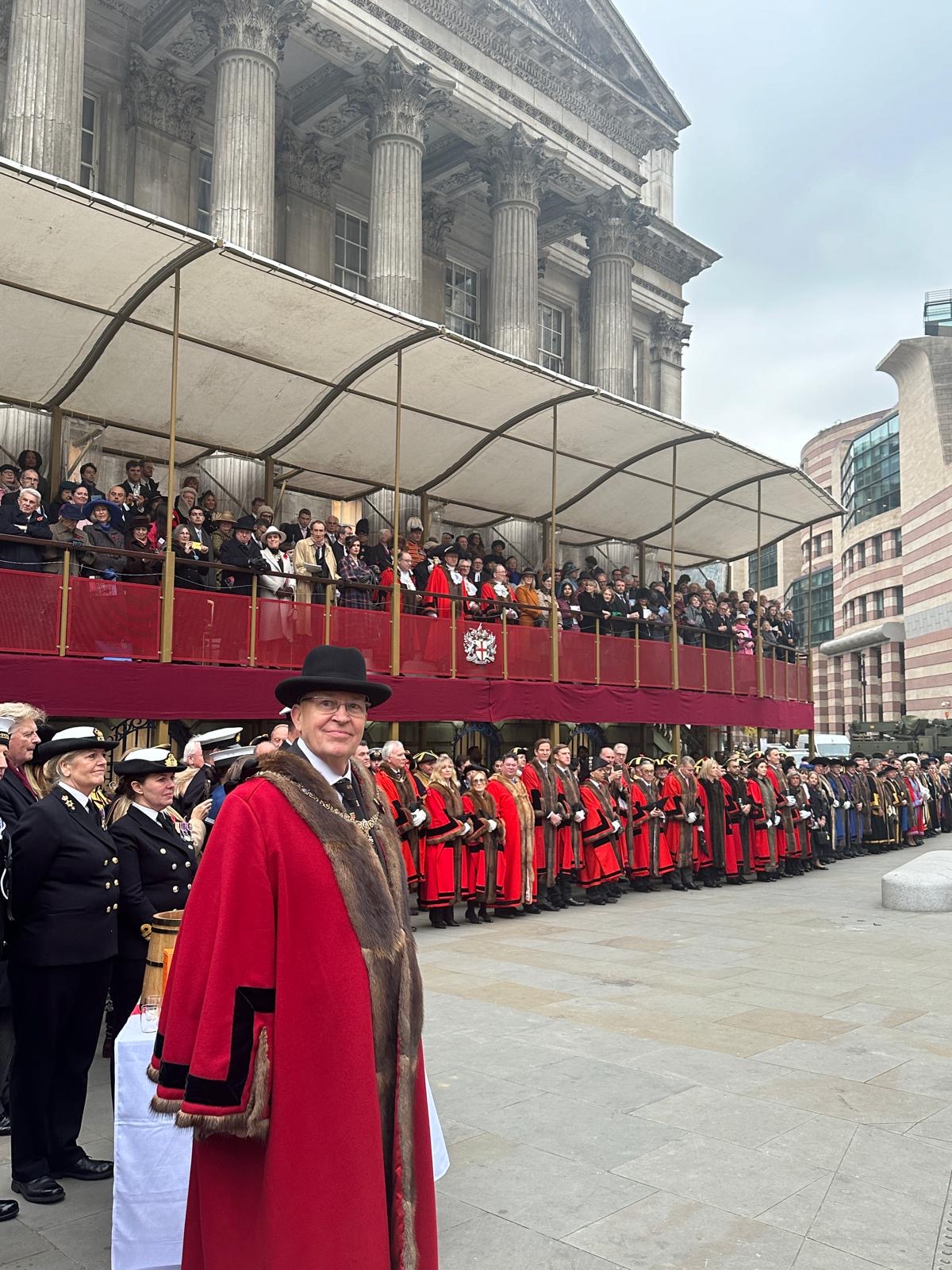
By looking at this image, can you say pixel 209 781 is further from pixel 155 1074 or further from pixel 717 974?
pixel 155 1074

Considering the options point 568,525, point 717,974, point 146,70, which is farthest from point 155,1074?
point 146,70

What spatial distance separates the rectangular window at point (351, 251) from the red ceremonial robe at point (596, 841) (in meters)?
15.7

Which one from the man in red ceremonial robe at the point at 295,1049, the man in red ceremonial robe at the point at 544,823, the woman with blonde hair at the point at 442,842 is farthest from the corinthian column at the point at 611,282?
the man in red ceremonial robe at the point at 295,1049

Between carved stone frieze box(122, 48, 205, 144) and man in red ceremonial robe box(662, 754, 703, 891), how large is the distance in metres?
17.0

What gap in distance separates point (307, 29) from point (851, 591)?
204ft

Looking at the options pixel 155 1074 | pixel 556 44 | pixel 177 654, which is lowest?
pixel 155 1074

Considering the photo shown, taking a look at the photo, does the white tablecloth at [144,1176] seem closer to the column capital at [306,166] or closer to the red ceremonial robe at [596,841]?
the red ceremonial robe at [596,841]

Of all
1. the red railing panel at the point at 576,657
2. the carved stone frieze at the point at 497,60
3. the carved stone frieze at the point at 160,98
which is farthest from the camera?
the carved stone frieze at the point at 497,60

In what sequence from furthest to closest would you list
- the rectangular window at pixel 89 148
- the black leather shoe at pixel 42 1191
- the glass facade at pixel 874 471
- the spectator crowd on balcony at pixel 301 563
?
1. the glass facade at pixel 874 471
2. the rectangular window at pixel 89 148
3. the spectator crowd on balcony at pixel 301 563
4. the black leather shoe at pixel 42 1191

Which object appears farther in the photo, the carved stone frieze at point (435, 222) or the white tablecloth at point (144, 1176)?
the carved stone frieze at point (435, 222)

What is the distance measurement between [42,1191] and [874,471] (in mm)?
80325

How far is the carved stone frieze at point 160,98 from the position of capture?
21.6 metres

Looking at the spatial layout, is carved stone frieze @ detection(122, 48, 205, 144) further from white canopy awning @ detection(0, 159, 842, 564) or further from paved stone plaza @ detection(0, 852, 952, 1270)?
paved stone plaza @ detection(0, 852, 952, 1270)

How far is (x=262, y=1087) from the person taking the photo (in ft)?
8.82
